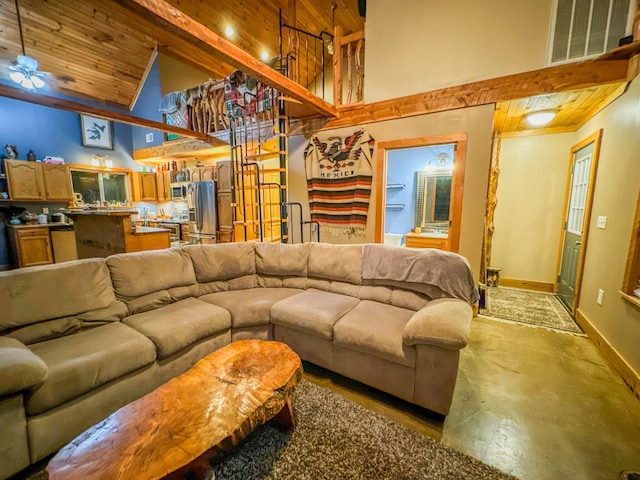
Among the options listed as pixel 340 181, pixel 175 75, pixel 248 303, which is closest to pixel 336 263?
pixel 248 303

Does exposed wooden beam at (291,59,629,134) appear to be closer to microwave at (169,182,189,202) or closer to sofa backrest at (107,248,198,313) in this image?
sofa backrest at (107,248,198,313)

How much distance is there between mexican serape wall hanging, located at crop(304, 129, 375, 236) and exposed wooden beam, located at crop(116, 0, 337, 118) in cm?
114

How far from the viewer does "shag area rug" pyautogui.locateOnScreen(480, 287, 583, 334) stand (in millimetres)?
3020

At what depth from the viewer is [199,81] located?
6.83m

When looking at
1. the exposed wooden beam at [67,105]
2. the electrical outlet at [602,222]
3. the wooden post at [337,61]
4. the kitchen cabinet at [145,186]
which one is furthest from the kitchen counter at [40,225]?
the electrical outlet at [602,222]

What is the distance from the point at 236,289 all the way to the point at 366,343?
153 cm

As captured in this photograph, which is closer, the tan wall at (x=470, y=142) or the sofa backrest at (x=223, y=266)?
the sofa backrest at (x=223, y=266)

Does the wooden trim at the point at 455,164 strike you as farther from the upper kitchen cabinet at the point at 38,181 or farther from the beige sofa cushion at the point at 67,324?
the upper kitchen cabinet at the point at 38,181

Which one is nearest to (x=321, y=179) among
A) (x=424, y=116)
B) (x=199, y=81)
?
(x=424, y=116)

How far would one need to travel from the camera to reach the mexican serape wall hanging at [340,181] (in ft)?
11.7

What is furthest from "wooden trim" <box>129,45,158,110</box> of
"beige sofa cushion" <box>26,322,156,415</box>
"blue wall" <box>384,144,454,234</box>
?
"beige sofa cushion" <box>26,322,156,415</box>

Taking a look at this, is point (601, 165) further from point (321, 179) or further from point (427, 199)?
point (321, 179)

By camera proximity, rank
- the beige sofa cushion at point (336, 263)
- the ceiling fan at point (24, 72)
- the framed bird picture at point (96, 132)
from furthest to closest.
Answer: the framed bird picture at point (96, 132)
the ceiling fan at point (24, 72)
the beige sofa cushion at point (336, 263)

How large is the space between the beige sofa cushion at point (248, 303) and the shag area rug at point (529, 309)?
260 centimetres
